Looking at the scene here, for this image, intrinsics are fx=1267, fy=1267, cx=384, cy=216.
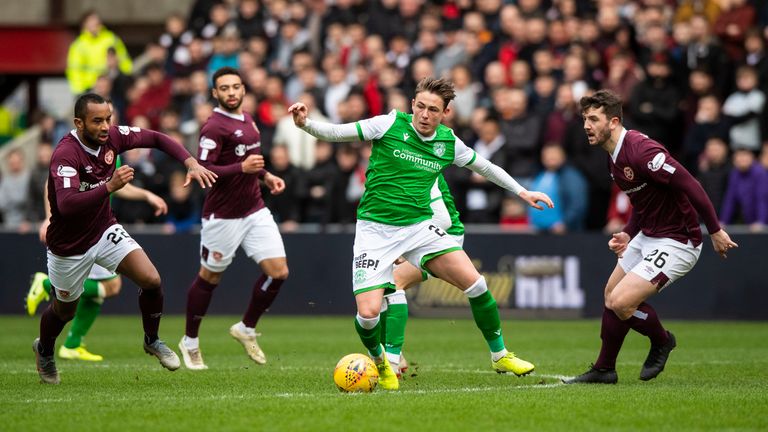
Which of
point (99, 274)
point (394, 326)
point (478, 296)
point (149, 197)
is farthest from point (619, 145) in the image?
point (99, 274)

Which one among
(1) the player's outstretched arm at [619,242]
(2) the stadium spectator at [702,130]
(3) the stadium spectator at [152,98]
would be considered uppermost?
(3) the stadium spectator at [152,98]

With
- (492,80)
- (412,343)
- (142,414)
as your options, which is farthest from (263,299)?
(492,80)

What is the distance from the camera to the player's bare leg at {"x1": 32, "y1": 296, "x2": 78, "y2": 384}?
11000mm

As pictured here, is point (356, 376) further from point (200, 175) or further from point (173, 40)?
point (173, 40)

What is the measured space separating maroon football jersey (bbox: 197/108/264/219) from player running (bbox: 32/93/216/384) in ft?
4.71

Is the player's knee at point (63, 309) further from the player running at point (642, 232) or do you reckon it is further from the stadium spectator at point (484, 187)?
the stadium spectator at point (484, 187)

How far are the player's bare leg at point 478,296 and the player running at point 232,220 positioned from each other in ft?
8.31

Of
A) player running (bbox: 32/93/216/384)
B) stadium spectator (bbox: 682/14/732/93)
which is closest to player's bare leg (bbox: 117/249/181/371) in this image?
player running (bbox: 32/93/216/384)

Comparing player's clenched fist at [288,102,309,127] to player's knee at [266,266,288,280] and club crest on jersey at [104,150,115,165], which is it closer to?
club crest on jersey at [104,150,115,165]

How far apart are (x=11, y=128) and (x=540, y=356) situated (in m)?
19.0

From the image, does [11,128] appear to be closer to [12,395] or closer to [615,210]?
[615,210]

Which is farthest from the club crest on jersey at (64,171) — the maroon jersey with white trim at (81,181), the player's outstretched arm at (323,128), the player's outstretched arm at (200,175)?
the player's outstretched arm at (323,128)

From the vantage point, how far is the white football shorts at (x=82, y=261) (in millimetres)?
10805

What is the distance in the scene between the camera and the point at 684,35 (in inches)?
763
